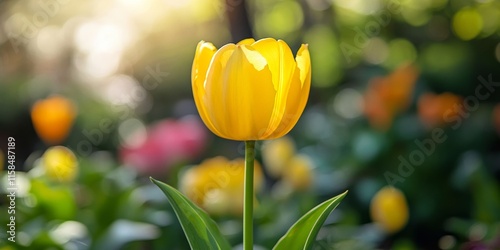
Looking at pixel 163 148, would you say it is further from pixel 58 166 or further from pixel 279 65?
pixel 279 65

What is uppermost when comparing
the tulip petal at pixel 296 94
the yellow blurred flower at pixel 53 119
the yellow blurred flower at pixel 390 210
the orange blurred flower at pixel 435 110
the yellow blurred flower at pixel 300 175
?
the yellow blurred flower at pixel 53 119

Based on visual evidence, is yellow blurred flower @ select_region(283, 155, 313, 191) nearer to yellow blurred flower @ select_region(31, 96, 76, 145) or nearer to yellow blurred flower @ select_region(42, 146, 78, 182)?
yellow blurred flower @ select_region(42, 146, 78, 182)

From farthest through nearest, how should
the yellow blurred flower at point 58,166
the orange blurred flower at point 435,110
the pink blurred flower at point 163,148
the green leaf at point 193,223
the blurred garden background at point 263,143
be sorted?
1. the orange blurred flower at point 435,110
2. the pink blurred flower at point 163,148
3. the yellow blurred flower at point 58,166
4. the blurred garden background at point 263,143
5. the green leaf at point 193,223

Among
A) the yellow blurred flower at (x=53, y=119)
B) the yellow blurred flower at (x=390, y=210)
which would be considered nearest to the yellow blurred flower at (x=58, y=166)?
the yellow blurred flower at (x=53, y=119)

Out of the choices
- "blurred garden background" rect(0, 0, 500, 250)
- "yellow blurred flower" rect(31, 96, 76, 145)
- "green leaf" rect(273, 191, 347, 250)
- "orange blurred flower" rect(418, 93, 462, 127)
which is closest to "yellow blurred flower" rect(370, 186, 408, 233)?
"blurred garden background" rect(0, 0, 500, 250)

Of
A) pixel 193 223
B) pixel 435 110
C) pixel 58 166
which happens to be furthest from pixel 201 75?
pixel 435 110

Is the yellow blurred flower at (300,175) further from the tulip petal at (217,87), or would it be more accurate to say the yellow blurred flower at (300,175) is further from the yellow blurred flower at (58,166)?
the tulip petal at (217,87)
